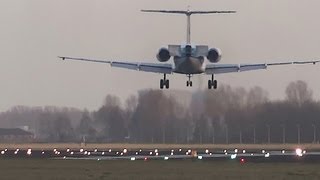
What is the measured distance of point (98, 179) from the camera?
224 feet

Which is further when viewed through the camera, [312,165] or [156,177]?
[312,165]

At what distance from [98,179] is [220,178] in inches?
367

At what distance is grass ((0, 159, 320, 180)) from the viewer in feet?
235

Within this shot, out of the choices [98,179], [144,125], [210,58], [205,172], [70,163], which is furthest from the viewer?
[144,125]

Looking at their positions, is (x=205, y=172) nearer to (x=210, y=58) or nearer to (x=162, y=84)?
(x=210, y=58)

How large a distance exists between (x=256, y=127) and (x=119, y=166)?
3781 inches

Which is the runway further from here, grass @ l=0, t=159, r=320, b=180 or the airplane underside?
the airplane underside

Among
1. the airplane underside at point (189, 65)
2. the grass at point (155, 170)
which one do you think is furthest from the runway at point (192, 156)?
the airplane underside at point (189, 65)

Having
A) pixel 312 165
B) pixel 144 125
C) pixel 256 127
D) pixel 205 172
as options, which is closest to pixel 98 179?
pixel 205 172

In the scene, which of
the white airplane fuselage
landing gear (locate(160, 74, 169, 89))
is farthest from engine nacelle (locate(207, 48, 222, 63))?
landing gear (locate(160, 74, 169, 89))

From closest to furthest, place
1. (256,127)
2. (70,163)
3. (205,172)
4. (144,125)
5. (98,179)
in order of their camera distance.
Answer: (98,179)
(205,172)
(70,163)
(256,127)
(144,125)

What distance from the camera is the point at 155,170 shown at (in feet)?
265

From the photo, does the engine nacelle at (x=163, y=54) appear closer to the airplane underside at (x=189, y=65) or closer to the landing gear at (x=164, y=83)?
the airplane underside at (x=189, y=65)

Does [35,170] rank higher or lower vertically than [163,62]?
lower
